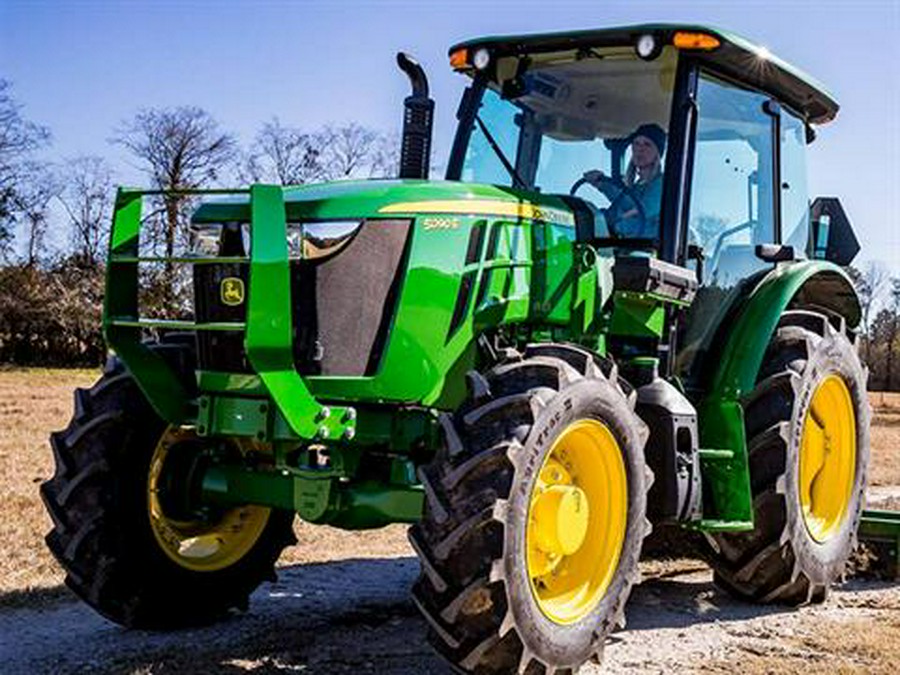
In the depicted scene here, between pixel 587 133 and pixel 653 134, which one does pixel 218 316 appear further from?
pixel 653 134

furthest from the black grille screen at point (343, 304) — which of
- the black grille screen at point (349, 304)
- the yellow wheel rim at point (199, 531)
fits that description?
the yellow wheel rim at point (199, 531)

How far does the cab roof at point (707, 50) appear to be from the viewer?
6.22 m

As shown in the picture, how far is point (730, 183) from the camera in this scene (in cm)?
683

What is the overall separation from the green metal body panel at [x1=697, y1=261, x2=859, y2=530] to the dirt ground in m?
0.60

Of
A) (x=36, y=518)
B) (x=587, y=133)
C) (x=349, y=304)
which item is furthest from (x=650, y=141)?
(x=36, y=518)

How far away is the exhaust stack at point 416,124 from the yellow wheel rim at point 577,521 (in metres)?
1.67

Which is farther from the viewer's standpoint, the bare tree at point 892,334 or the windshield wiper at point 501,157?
the bare tree at point 892,334

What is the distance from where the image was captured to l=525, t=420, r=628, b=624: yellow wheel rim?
493 centimetres

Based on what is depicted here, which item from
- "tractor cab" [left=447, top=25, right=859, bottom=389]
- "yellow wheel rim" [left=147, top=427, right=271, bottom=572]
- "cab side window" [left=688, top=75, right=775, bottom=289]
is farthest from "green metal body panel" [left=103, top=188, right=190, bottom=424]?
"cab side window" [left=688, top=75, right=775, bottom=289]

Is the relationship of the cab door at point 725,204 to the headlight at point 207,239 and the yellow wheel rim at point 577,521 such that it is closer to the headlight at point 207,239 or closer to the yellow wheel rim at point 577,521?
the yellow wheel rim at point 577,521

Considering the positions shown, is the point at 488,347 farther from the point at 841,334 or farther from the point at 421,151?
the point at 841,334

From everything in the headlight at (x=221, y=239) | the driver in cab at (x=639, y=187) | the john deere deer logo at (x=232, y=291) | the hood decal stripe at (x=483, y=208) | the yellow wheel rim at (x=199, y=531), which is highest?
the driver in cab at (x=639, y=187)

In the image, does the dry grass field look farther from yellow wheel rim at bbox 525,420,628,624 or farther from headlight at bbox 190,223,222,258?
yellow wheel rim at bbox 525,420,628,624

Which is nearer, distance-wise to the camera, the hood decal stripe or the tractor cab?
the hood decal stripe
